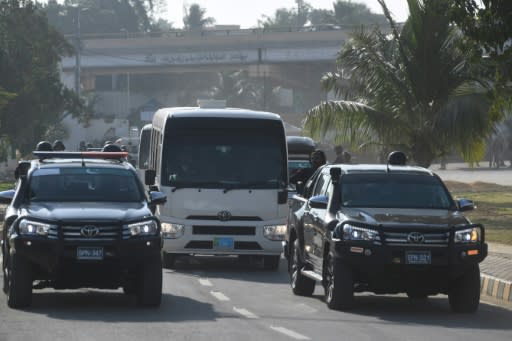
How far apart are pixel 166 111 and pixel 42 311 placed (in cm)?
868

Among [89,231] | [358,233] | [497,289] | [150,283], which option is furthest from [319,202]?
[497,289]

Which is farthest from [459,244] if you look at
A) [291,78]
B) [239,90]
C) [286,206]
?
[239,90]

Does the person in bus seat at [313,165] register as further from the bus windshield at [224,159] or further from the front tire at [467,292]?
the front tire at [467,292]

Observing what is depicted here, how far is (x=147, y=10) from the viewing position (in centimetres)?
19588

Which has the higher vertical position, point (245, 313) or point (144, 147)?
point (245, 313)

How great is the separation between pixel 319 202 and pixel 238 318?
7.38ft

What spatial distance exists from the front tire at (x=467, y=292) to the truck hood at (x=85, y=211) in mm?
3669

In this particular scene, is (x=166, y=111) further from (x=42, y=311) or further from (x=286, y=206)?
(x=42, y=311)

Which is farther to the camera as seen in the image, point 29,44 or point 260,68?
point 260,68

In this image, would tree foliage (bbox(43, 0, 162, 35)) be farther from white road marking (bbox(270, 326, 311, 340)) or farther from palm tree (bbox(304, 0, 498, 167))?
white road marking (bbox(270, 326, 311, 340))

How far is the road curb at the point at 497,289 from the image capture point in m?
17.7

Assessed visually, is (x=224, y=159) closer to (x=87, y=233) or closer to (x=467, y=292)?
(x=87, y=233)

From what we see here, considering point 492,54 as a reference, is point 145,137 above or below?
below

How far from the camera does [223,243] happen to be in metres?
21.2
